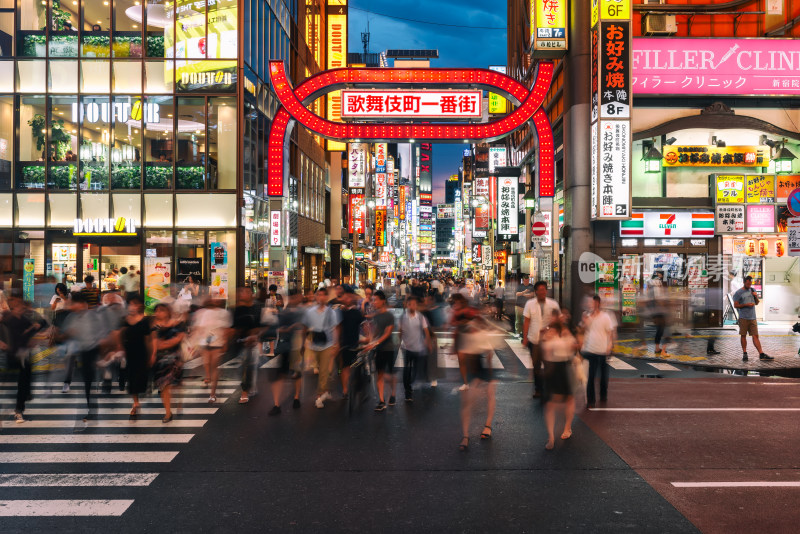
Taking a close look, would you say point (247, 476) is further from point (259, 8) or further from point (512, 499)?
point (259, 8)

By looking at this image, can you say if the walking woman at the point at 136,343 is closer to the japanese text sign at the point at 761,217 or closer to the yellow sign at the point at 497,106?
the japanese text sign at the point at 761,217

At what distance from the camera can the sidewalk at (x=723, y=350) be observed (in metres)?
15.4

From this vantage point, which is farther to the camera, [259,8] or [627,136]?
[259,8]

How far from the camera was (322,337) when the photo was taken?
11.1 metres

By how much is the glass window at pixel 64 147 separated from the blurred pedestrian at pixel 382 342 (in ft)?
68.7

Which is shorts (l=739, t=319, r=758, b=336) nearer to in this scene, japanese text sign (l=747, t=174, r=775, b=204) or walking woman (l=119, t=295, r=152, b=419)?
japanese text sign (l=747, t=174, r=775, b=204)

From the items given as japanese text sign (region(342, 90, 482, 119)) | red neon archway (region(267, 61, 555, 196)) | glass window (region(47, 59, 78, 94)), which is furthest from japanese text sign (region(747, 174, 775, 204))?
glass window (region(47, 59, 78, 94))

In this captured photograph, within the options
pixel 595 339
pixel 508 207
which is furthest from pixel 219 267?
pixel 508 207

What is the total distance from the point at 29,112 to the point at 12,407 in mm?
19998

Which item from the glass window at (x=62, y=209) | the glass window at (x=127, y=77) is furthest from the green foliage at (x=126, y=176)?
the glass window at (x=127, y=77)

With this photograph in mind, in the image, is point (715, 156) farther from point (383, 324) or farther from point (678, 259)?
point (383, 324)

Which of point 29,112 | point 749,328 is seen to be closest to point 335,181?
point 29,112

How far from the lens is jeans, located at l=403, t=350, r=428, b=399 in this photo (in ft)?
37.4

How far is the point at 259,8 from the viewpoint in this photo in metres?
30.4
